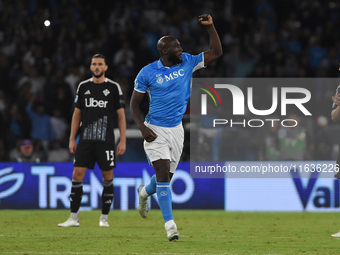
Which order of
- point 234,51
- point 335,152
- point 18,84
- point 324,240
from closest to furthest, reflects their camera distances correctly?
point 324,240 → point 335,152 → point 18,84 → point 234,51

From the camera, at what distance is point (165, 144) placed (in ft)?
19.8

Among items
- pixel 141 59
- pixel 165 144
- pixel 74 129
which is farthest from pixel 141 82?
pixel 141 59

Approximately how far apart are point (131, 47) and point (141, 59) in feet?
1.72

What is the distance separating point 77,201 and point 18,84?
5.84 m

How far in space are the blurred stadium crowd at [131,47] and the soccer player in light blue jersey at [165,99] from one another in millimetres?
4762

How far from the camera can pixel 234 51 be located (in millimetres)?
13508

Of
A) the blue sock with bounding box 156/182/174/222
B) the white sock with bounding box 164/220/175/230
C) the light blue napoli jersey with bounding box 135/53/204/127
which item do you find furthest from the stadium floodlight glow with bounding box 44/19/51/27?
the white sock with bounding box 164/220/175/230

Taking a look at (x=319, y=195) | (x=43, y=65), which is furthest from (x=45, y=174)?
(x=319, y=195)

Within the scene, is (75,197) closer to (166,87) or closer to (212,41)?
(166,87)

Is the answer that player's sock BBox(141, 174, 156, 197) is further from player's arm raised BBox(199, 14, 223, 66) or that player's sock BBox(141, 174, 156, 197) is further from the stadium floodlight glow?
the stadium floodlight glow

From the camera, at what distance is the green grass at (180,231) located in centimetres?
543

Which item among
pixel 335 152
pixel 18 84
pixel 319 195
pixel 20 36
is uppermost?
pixel 20 36

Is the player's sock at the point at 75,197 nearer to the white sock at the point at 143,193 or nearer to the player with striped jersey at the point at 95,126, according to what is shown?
the player with striped jersey at the point at 95,126

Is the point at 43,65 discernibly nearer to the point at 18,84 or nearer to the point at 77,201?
the point at 18,84
